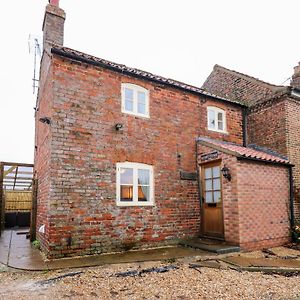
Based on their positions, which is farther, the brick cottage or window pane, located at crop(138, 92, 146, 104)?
window pane, located at crop(138, 92, 146, 104)

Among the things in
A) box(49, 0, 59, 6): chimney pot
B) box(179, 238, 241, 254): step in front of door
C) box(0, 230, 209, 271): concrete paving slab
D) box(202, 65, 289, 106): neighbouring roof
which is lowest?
box(0, 230, 209, 271): concrete paving slab

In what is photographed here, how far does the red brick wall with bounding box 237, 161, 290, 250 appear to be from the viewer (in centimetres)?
818

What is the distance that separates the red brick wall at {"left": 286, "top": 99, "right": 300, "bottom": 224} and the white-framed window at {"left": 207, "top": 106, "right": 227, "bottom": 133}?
2.50 meters

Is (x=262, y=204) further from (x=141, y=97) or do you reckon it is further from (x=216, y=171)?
(x=141, y=97)

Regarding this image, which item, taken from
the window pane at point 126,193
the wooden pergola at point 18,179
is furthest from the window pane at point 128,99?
the wooden pergola at point 18,179

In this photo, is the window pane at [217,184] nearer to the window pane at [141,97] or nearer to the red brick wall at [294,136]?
the red brick wall at [294,136]

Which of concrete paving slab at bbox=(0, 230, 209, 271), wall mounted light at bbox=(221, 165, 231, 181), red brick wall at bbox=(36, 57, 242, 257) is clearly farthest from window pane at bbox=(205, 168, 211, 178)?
concrete paving slab at bbox=(0, 230, 209, 271)

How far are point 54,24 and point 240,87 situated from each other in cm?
866

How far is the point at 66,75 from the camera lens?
7.84 m

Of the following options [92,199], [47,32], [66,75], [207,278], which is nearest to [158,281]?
[207,278]

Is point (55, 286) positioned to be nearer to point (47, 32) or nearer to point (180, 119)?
point (180, 119)

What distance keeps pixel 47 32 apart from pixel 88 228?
6.81m

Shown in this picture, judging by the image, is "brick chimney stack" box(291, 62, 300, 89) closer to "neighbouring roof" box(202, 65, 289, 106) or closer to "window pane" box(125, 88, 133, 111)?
"neighbouring roof" box(202, 65, 289, 106)

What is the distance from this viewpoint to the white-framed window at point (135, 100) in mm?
8867
